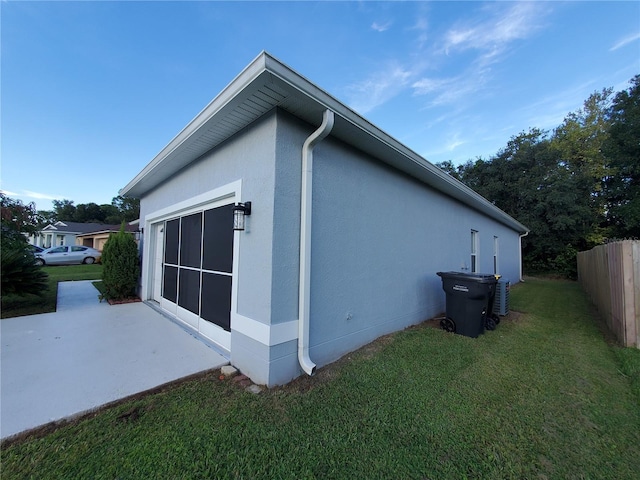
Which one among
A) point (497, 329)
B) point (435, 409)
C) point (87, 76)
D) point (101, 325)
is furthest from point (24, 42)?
point (497, 329)

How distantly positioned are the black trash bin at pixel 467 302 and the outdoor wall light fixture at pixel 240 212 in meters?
3.57

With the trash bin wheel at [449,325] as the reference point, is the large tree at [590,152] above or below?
above

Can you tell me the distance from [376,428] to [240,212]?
2.48m

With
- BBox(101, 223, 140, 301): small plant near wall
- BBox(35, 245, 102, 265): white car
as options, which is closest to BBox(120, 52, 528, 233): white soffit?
BBox(101, 223, 140, 301): small plant near wall

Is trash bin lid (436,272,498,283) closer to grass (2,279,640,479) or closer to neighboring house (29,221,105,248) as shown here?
grass (2,279,640,479)

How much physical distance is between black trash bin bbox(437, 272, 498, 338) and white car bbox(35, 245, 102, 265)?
72.8 ft

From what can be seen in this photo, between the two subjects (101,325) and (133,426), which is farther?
(101,325)

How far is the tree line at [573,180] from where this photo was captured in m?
14.5

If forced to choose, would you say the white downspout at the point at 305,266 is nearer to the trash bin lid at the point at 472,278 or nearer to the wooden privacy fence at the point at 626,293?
the trash bin lid at the point at 472,278

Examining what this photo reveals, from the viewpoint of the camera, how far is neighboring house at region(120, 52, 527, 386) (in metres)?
2.62

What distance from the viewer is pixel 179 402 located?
2283 mm

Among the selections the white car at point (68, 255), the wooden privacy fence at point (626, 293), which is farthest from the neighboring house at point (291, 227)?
the white car at point (68, 255)

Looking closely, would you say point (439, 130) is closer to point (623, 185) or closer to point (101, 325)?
point (101, 325)

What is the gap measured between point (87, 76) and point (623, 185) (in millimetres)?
25712
